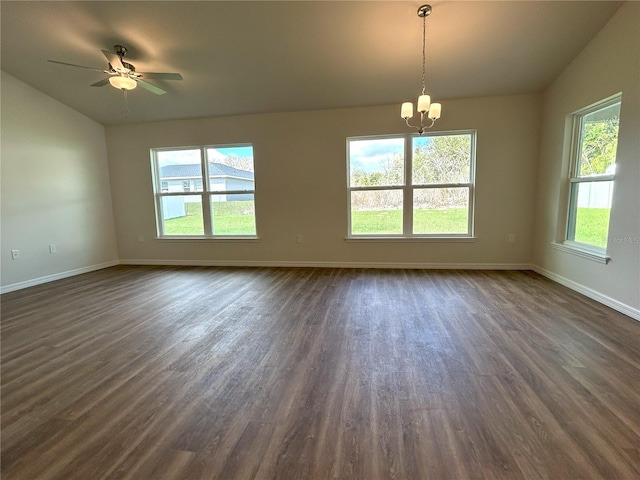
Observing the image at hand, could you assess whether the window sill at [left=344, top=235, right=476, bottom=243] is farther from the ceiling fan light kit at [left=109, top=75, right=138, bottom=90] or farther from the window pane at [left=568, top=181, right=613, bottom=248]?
the ceiling fan light kit at [left=109, top=75, right=138, bottom=90]

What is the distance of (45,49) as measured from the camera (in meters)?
3.63

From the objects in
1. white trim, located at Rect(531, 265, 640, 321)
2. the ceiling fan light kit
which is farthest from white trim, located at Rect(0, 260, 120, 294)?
white trim, located at Rect(531, 265, 640, 321)

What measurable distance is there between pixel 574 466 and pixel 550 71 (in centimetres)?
447

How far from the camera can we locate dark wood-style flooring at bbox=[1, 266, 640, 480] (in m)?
1.32

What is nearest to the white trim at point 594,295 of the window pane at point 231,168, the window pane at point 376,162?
the window pane at point 376,162

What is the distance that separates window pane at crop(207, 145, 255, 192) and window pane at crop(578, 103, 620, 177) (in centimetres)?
476

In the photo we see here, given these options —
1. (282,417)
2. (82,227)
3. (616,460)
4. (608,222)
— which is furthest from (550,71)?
(82,227)

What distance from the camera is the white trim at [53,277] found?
4129 millimetres

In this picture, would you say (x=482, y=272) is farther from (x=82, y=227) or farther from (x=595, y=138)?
(x=82, y=227)

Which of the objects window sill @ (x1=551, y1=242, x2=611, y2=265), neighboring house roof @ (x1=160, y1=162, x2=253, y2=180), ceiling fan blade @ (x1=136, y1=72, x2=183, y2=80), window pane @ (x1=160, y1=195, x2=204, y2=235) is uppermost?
ceiling fan blade @ (x1=136, y1=72, x2=183, y2=80)

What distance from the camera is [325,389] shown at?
1821 millimetres

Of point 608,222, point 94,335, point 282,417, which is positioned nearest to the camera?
point 282,417

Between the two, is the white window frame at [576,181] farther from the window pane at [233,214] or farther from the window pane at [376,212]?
the window pane at [233,214]

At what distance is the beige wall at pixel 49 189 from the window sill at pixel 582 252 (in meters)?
7.47
